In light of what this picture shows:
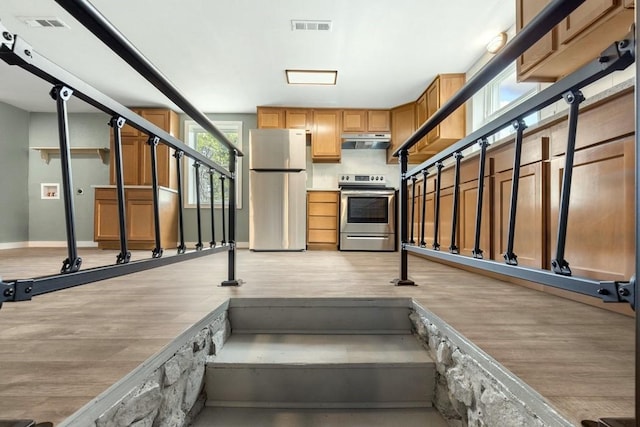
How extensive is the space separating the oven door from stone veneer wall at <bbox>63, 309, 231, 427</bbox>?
3.80m

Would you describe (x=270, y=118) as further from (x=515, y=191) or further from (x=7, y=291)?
(x=7, y=291)

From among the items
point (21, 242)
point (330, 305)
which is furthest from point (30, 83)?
point (330, 305)

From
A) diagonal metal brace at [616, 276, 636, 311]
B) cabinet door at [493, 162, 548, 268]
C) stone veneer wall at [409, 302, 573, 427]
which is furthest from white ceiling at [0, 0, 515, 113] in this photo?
diagonal metal brace at [616, 276, 636, 311]

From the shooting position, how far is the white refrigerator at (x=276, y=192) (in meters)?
4.88

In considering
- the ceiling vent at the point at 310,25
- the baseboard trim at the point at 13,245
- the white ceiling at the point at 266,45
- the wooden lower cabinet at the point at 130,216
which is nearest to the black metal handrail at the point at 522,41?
the white ceiling at the point at 266,45

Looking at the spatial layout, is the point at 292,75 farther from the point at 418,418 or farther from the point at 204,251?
the point at 418,418

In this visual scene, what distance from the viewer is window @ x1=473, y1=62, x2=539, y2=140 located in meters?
3.01

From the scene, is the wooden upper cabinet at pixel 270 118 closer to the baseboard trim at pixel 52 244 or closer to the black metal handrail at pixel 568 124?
the baseboard trim at pixel 52 244

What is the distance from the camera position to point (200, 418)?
1118mm

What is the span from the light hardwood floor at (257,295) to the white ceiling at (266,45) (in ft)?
8.21

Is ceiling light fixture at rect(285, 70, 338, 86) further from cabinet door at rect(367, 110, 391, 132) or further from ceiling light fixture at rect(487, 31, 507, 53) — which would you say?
ceiling light fixture at rect(487, 31, 507, 53)

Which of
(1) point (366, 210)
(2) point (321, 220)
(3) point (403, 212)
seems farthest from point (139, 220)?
(3) point (403, 212)

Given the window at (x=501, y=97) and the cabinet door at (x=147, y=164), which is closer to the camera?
the window at (x=501, y=97)

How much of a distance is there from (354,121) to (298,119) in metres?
0.94
